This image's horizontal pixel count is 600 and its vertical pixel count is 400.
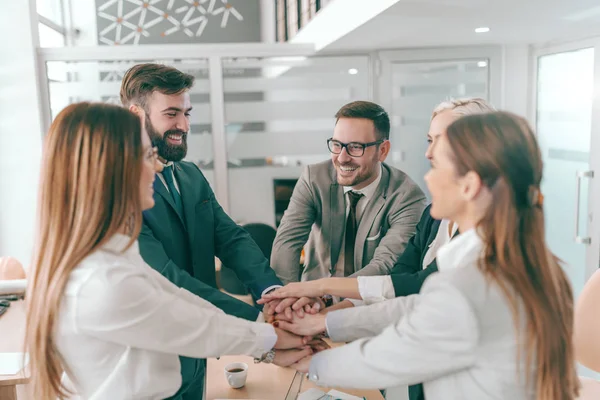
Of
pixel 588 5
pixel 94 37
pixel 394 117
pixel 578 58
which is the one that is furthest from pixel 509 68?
pixel 94 37

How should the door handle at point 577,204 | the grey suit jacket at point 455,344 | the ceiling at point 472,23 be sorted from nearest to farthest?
the grey suit jacket at point 455,344 → the ceiling at point 472,23 → the door handle at point 577,204

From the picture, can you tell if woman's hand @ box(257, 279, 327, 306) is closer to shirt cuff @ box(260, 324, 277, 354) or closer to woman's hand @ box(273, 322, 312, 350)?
woman's hand @ box(273, 322, 312, 350)

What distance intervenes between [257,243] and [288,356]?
2051mm

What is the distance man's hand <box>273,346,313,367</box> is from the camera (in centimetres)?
159

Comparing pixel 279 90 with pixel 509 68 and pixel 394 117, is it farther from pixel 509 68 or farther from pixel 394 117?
pixel 509 68

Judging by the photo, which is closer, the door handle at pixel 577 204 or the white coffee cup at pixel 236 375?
the white coffee cup at pixel 236 375

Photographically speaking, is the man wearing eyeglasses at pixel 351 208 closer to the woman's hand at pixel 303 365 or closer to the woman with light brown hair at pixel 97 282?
the woman's hand at pixel 303 365

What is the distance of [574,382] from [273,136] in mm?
3298

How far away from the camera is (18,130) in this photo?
4.02m

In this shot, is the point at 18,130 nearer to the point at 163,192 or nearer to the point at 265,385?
the point at 163,192

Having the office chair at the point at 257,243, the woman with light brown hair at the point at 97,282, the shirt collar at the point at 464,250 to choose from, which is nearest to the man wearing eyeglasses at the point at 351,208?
the shirt collar at the point at 464,250

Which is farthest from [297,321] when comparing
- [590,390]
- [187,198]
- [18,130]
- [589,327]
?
[18,130]

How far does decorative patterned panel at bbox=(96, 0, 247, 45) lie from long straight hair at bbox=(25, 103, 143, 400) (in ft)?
17.6

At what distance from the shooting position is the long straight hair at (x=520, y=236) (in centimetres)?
102
